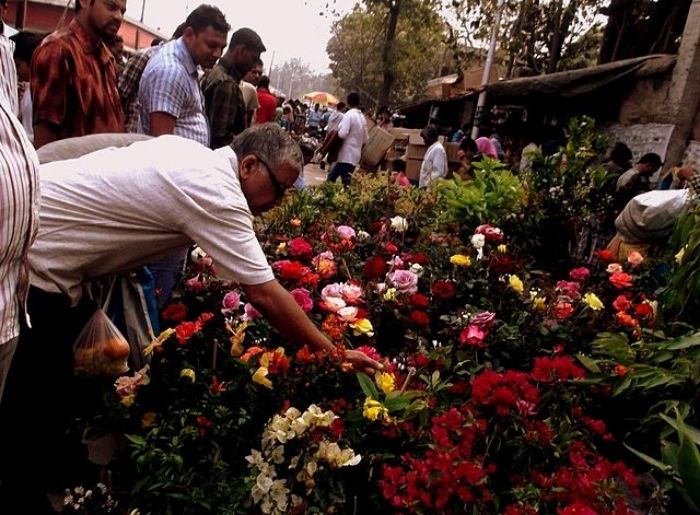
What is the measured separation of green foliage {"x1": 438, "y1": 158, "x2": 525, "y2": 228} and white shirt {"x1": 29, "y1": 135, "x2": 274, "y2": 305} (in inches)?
90.2

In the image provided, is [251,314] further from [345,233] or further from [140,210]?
[345,233]

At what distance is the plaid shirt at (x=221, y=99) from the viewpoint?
403 cm

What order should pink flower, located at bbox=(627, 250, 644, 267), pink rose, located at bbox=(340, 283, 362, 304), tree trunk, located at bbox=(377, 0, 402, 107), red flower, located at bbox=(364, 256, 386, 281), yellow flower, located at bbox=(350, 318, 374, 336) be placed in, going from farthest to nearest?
tree trunk, located at bbox=(377, 0, 402, 107) → pink flower, located at bbox=(627, 250, 644, 267) → red flower, located at bbox=(364, 256, 386, 281) → pink rose, located at bbox=(340, 283, 362, 304) → yellow flower, located at bbox=(350, 318, 374, 336)

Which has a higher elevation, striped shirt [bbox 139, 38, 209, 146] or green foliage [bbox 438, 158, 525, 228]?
striped shirt [bbox 139, 38, 209, 146]

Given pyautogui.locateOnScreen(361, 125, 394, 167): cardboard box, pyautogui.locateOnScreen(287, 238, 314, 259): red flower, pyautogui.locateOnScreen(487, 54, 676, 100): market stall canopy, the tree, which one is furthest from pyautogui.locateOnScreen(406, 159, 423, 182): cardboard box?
the tree

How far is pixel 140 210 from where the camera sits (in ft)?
5.72

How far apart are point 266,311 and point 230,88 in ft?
8.91

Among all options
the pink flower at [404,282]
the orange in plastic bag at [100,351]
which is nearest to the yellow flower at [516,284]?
the pink flower at [404,282]

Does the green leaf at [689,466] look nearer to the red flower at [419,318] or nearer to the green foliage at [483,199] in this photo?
the red flower at [419,318]

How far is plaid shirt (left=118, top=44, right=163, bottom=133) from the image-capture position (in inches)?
129

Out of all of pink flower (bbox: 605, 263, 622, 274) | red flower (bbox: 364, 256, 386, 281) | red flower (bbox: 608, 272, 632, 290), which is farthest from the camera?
pink flower (bbox: 605, 263, 622, 274)

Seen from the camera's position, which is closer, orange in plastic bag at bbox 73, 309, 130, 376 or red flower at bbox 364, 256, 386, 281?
orange in plastic bag at bbox 73, 309, 130, 376

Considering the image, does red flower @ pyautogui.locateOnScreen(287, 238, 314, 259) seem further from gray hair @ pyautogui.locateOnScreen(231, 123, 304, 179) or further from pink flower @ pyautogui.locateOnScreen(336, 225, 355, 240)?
gray hair @ pyautogui.locateOnScreen(231, 123, 304, 179)

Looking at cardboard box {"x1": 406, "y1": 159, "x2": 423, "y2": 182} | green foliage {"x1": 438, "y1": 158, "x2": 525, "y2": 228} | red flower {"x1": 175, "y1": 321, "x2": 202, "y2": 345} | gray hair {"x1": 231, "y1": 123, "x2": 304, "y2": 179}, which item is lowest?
cardboard box {"x1": 406, "y1": 159, "x2": 423, "y2": 182}
